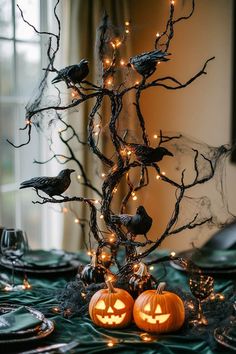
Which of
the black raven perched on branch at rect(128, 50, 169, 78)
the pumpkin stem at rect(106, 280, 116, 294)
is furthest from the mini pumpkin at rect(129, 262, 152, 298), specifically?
the black raven perched on branch at rect(128, 50, 169, 78)

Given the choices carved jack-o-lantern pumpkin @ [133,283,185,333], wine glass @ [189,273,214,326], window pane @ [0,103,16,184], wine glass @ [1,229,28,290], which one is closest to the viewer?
carved jack-o-lantern pumpkin @ [133,283,185,333]

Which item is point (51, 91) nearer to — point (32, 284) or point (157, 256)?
point (157, 256)

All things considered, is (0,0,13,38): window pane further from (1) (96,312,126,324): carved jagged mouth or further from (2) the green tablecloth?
(1) (96,312,126,324): carved jagged mouth

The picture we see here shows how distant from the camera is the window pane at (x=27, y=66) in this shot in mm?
3225

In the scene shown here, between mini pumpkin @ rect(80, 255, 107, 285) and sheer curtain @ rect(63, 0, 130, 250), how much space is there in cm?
136

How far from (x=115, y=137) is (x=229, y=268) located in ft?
2.36

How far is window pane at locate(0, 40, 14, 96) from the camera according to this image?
3125 millimetres

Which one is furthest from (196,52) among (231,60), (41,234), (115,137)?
(115,137)

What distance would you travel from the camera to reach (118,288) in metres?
1.68

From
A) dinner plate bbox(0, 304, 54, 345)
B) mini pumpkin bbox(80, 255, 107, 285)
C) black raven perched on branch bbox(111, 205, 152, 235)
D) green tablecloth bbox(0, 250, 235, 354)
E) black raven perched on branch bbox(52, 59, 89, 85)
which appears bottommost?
green tablecloth bbox(0, 250, 235, 354)

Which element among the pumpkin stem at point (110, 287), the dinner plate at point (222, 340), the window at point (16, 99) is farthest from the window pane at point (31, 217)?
the dinner plate at point (222, 340)

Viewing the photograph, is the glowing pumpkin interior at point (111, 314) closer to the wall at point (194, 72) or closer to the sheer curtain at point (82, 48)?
the sheer curtain at point (82, 48)

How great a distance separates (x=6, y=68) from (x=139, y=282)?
1.85 metres

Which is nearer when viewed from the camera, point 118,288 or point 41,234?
point 118,288
